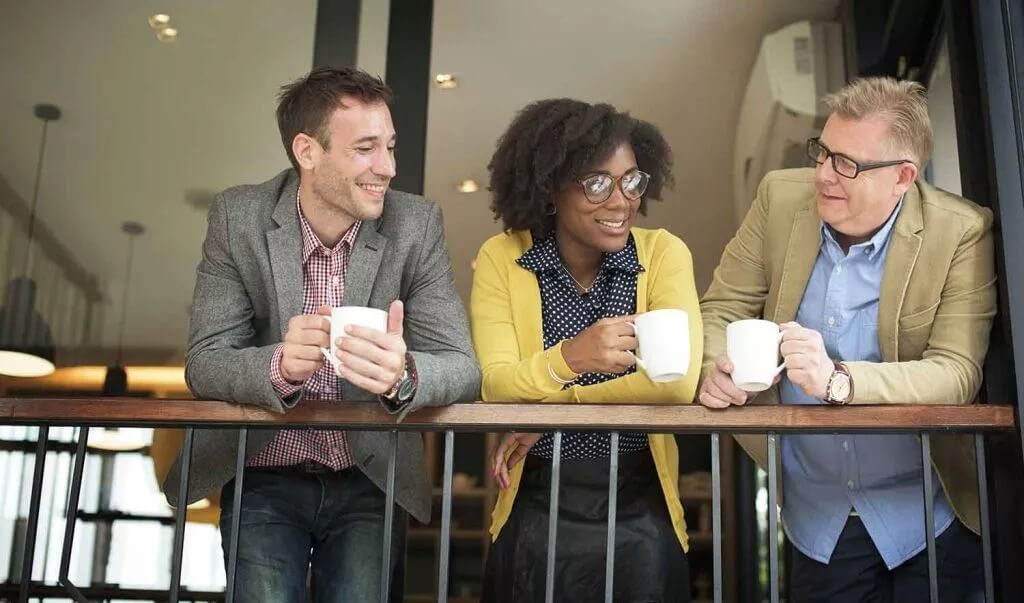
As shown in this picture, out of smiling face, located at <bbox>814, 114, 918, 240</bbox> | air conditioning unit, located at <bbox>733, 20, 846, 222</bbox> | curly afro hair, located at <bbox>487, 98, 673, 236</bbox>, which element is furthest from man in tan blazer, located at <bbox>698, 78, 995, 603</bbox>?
air conditioning unit, located at <bbox>733, 20, 846, 222</bbox>

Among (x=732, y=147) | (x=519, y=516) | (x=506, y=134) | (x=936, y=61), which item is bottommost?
(x=519, y=516)

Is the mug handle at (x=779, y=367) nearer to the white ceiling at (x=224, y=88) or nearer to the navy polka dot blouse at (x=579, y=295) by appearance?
the navy polka dot blouse at (x=579, y=295)

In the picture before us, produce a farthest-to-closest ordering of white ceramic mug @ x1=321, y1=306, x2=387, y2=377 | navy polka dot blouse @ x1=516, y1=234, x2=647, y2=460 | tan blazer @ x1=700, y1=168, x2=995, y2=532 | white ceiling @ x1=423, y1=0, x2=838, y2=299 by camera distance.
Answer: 1. white ceiling @ x1=423, y1=0, x2=838, y2=299
2. navy polka dot blouse @ x1=516, y1=234, x2=647, y2=460
3. tan blazer @ x1=700, y1=168, x2=995, y2=532
4. white ceramic mug @ x1=321, y1=306, x2=387, y2=377

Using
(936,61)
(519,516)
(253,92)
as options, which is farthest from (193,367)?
(936,61)

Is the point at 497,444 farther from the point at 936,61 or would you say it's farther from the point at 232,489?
the point at 936,61

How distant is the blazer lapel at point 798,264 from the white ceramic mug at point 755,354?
46 centimetres

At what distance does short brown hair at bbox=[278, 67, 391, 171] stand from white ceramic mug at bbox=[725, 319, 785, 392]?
942mm

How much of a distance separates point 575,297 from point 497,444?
1.14ft

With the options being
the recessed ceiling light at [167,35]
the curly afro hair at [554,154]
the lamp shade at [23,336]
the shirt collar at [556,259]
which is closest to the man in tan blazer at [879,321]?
the shirt collar at [556,259]

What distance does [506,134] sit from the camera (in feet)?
8.56

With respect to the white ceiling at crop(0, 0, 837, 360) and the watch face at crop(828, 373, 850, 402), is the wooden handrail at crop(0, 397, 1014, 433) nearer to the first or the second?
the watch face at crop(828, 373, 850, 402)

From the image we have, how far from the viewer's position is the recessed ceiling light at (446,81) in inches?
179

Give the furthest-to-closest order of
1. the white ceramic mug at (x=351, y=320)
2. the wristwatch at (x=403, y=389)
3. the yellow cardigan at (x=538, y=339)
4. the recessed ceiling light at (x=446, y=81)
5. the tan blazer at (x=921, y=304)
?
1. the recessed ceiling light at (x=446, y=81)
2. the yellow cardigan at (x=538, y=339)
3. the tan blazer at (x=921, y=304)
4. the wristwatch at (x=403, y=389)
5. the white ceramic mug at (x=351, y=320)

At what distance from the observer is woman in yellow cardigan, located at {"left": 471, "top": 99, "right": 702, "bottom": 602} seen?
2.21 m
